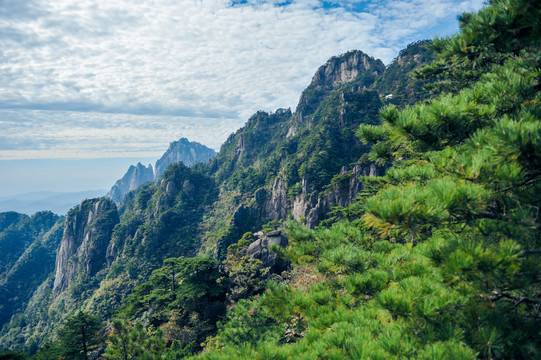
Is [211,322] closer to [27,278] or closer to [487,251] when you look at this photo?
[487,251]

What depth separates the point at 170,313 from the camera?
18.9 meters

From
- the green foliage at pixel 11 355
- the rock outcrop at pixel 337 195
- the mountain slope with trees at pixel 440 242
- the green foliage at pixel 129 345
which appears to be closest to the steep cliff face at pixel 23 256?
the green foliage at pixel 11 355

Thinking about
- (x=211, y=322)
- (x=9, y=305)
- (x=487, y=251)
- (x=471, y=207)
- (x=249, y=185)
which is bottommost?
(x=9, y=305)

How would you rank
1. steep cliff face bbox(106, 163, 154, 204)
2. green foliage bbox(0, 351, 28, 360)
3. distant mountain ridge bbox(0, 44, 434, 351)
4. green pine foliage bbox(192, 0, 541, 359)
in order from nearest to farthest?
green pine foliage bbox(192, 0, 541, 359) → green foliage bbox(0, 351, 28, 360) → distant mountain ridge bbox(0, 44, 434, 351) → steep cliff face bbox(106, 163, 154, 204)

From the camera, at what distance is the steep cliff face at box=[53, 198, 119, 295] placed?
56.9 metres

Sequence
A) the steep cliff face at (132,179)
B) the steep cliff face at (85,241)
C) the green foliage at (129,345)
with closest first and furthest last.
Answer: the green foliage at (129,345) < the steep cliff face at (85,241) < the steep cliff face at (132,179)

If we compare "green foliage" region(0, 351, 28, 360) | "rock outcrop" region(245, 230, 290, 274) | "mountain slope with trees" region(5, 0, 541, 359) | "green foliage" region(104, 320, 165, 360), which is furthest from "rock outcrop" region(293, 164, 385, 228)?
"green foliage" region(0, 351, 28, 360)

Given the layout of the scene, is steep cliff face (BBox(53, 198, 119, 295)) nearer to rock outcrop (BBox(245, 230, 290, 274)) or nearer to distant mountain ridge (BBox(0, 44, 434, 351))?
distant mountain ridge (BBox(0, 44, 434, 351))

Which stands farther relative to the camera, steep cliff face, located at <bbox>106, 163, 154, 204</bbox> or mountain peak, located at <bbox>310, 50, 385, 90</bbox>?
steep cliff face, located at <bbox>106, 163, 154, 204</bbox>

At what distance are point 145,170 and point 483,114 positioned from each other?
220m

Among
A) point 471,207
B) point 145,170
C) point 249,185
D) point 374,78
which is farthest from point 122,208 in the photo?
point 145,170

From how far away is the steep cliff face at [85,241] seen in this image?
5691 centimetres

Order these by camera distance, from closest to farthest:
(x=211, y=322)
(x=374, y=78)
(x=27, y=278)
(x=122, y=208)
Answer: (x=211, y=322) → (x=374, y=78) → (x=27, y=278) → (x=122, y=208)

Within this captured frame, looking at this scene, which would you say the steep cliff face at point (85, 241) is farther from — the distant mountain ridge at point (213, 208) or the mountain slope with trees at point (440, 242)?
the mountain slope with trees at point (440, 242)
